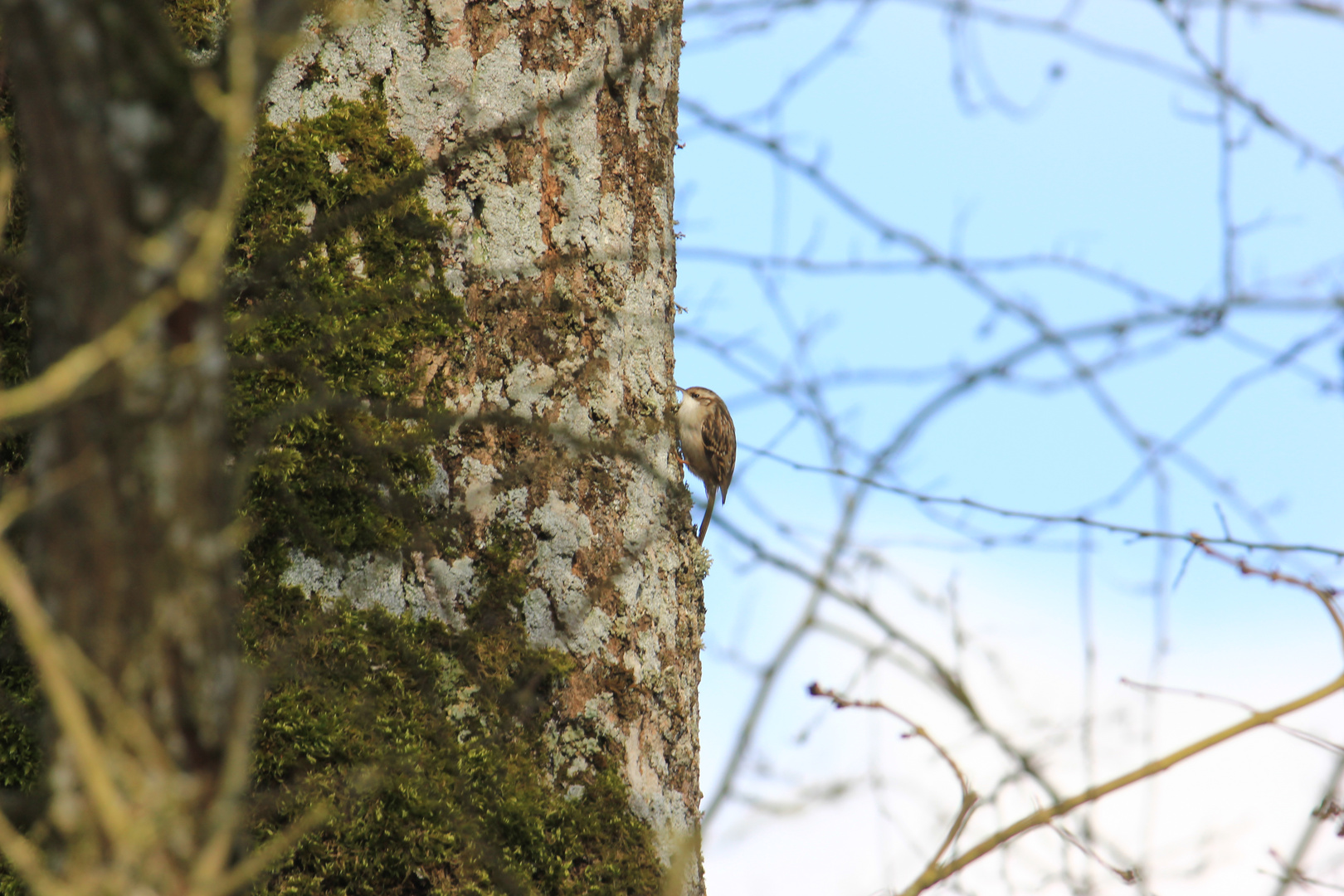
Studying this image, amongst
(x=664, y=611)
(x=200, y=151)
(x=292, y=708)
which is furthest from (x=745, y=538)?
(x=200, y=151)

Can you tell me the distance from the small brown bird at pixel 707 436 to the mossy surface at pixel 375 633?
2817 mm

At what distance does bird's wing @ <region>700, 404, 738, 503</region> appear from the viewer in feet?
17.9

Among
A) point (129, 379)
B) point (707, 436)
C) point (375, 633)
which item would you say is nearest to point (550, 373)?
point (375, 633)

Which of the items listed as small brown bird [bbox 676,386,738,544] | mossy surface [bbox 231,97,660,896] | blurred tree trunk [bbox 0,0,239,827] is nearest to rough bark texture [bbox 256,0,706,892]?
mossy surface [bbox 231,97,660,896]

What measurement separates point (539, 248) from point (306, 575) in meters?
0.91

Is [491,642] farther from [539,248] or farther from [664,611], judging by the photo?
[539,248]

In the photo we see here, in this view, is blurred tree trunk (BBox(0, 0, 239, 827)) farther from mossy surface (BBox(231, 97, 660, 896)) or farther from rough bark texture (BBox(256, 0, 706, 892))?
rough bark texture (BBox(256, 0, 706, 892))

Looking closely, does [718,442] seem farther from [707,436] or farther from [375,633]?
[375,633]

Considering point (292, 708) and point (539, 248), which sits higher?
point (539, 248)

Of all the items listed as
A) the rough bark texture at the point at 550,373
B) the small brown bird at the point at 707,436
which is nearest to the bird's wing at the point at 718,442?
the small brown bird at the point at 707,436

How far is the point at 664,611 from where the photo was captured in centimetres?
264

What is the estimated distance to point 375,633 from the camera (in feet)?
7.48

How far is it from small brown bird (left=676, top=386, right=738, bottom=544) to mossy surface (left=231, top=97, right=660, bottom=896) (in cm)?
282

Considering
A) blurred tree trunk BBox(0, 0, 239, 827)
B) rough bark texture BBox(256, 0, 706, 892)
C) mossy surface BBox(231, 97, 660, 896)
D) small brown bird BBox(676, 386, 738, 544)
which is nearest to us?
blurred tree trunk BBox(0, 0, 239, 827)
